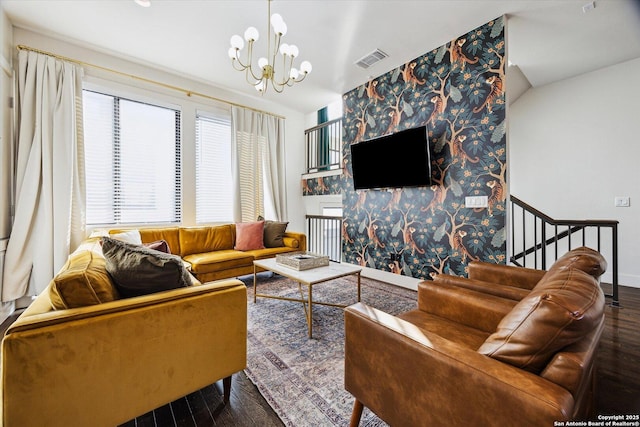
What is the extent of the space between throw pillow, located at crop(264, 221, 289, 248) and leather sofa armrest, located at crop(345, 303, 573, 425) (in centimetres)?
284

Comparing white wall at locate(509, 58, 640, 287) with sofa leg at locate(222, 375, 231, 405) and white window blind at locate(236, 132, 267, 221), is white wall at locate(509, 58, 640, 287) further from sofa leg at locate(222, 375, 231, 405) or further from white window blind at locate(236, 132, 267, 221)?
sofa leg at locate(222, 375, 231, 405)

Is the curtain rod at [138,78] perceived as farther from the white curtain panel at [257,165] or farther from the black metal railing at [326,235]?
the black metal railing at [326,235]

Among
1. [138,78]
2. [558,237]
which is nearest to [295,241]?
[138,78]

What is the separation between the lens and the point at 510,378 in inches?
27.8

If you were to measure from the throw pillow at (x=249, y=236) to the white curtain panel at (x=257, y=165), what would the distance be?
50 centimetres

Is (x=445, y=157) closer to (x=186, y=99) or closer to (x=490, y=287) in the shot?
(x=490, y=287)

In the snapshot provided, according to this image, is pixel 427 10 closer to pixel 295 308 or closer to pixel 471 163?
pixel 471 163

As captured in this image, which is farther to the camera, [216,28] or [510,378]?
[216,28]

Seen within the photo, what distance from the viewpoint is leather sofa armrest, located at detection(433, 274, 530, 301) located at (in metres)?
1.51

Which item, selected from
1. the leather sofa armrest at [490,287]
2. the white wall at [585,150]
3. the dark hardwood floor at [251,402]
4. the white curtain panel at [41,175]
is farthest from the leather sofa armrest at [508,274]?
the white curtain panel at [41,175]

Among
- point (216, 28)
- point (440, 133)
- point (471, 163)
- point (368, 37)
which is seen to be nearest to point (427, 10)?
point (368, 37)

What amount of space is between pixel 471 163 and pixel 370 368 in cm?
251

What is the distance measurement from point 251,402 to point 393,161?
2.89 meters

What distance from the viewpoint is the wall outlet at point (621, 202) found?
3.30 m
